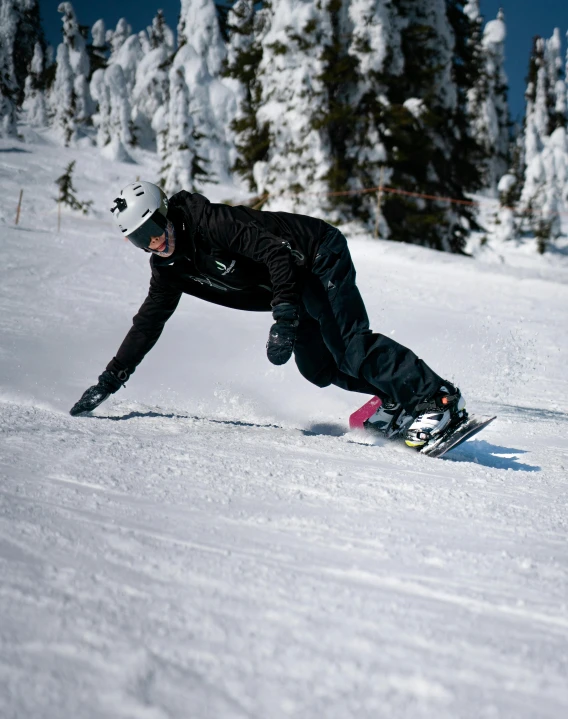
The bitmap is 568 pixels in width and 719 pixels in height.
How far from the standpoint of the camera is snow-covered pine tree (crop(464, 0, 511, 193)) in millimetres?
46219

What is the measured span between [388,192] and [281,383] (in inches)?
515

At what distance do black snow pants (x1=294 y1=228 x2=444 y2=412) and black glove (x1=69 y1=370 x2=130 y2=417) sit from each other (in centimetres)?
118

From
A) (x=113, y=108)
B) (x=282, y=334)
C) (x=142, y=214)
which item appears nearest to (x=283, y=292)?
(x=282, y=334)

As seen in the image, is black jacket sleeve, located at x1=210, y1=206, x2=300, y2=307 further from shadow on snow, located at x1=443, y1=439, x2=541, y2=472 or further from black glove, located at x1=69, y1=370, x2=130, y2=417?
shadow on snow, located at x1=443, y1=439, x2=541, y2=472

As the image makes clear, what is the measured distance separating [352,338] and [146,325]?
1232 millimetres

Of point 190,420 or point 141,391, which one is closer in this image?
point 190,420

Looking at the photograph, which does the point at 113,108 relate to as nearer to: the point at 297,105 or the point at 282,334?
the point at 297,105

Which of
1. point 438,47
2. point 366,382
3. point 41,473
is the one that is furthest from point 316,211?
point 41,473

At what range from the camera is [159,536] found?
168 cm

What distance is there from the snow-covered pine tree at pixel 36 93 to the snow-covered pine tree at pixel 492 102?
1258 inches

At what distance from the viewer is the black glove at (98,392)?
3.58 meters

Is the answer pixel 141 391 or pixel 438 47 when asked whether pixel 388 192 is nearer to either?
pixel 438 47

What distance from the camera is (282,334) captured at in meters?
3.08

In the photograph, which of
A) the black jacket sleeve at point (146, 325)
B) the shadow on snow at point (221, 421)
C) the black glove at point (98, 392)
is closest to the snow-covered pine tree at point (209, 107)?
the shadow on snow at point (221, 421)
